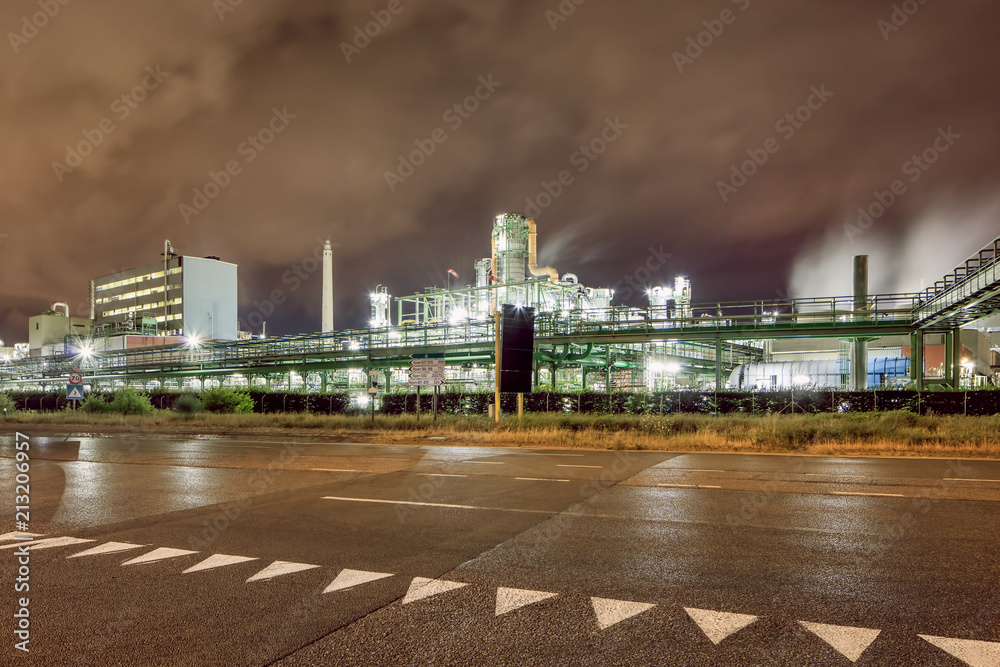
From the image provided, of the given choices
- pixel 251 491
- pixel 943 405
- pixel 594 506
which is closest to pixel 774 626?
pixel 594 506

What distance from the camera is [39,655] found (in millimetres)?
4285

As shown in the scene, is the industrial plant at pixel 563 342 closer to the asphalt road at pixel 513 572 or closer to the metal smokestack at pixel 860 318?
the metal smokestack at pixel 860 318

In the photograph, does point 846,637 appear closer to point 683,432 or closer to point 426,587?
point 426,587

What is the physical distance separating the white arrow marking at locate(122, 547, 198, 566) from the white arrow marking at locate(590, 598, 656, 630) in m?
4.58

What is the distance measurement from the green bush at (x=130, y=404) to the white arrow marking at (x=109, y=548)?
34357 millimetres

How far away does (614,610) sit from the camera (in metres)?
4.97

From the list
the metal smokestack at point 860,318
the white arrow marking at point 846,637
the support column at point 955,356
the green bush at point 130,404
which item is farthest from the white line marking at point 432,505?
the support column at point 955,356

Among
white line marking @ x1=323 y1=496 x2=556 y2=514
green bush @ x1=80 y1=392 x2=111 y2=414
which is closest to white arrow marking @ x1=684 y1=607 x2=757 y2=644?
white line marking @ x1=323 y1=496 x2=556 y2=514

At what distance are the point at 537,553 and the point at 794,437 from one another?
15300 mm

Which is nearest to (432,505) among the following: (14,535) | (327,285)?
(14,535)

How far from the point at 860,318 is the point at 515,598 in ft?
123

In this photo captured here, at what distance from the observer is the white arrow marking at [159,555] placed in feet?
21.8

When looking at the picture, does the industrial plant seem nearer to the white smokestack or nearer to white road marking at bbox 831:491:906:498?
the white smokestack

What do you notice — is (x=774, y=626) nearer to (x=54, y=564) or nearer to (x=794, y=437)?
(x=54, y=564)
